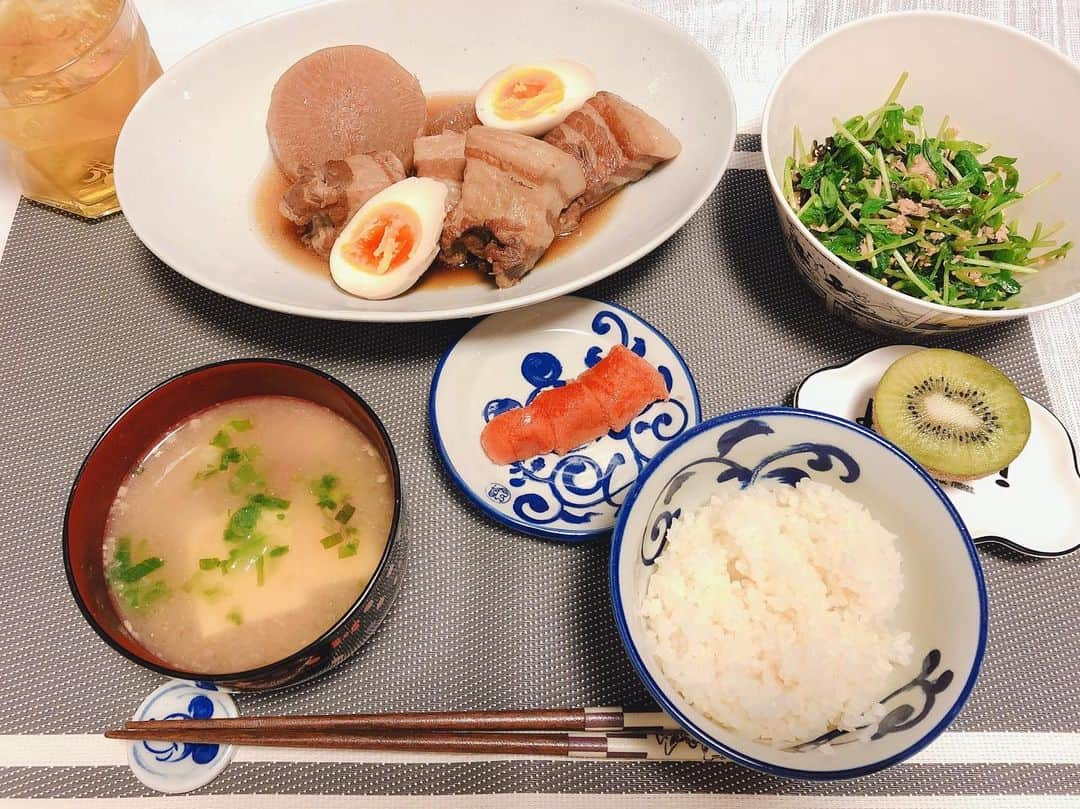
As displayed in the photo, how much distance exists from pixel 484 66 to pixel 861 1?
147 cm

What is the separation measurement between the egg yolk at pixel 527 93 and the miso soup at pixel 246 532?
1203mm

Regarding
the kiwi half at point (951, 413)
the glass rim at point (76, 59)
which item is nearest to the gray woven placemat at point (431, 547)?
the kiwi half at point (951, 413)

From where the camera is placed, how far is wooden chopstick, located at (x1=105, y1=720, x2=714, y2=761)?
1.47 meters

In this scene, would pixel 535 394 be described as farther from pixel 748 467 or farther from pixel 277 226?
pixel 277 226

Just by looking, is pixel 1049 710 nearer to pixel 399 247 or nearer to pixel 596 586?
pixel 596 586

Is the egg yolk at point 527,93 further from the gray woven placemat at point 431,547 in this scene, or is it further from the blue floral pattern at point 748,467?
the blue floral pattern at point 748,467

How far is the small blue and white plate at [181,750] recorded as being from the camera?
1.51m

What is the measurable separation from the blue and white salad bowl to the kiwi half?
0.29m

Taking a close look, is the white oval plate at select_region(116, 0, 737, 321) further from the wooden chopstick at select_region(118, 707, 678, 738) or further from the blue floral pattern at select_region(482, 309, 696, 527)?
the wooden chopstick at select_region(118, 707, 678, 738)

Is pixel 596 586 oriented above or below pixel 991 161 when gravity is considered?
below

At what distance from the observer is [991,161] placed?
2.10 m

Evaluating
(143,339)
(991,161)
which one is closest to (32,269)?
(143,339)

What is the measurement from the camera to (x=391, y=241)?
2000 mm

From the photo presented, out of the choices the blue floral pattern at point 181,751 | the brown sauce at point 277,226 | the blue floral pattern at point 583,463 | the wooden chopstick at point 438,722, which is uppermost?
the brown sauce at point 277,226
